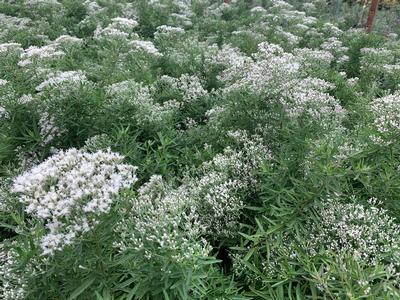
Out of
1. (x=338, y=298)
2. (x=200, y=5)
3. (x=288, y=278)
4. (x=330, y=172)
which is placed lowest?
(x=200, y=5)

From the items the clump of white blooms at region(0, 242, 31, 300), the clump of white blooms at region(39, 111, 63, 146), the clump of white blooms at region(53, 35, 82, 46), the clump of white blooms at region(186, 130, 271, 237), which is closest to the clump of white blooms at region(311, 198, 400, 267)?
the clump of white blooms at region(186, 130, 271, 237)

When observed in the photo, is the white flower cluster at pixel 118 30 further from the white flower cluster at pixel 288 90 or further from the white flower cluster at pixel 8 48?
the white flower cluster at pixel 288 90

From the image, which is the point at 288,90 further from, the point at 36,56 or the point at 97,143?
the point at 36,56

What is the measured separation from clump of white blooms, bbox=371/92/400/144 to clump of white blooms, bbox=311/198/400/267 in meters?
0.57

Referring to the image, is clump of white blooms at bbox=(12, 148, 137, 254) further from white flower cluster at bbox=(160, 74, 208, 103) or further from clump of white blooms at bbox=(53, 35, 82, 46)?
clump of white blooms at bbox=(53, 35, 82, 46)

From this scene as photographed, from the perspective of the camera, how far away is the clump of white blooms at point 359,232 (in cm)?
325

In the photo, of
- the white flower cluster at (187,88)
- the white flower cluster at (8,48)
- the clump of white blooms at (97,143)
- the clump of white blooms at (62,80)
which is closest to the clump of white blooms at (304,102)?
the white flower cluster at (187,88)

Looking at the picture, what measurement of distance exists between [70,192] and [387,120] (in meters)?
2.75

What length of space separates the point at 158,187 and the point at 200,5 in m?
12.3

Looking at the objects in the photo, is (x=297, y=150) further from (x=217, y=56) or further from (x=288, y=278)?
(x=217, y=56)

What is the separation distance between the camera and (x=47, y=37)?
9273mm

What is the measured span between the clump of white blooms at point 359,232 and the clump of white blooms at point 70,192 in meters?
1.73

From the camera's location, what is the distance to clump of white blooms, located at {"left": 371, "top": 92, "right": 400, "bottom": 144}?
11.7ft

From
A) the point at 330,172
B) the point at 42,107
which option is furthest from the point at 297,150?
the point at 42,107
